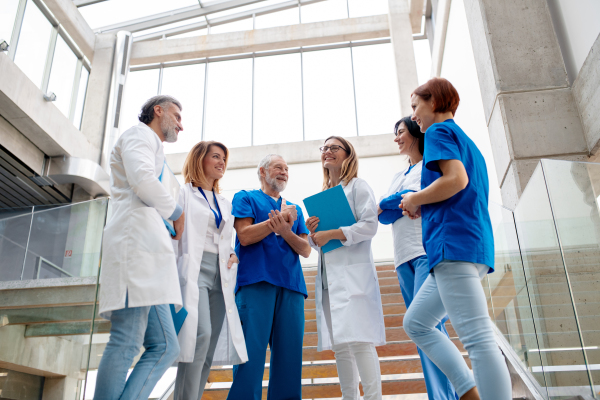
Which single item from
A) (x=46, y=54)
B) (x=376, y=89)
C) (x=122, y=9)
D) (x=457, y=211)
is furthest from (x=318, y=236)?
(x=122, y=9)

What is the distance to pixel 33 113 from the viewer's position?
8.22 metres

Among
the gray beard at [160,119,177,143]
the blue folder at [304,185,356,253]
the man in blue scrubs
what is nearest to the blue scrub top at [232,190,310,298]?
the man in blue scrubs

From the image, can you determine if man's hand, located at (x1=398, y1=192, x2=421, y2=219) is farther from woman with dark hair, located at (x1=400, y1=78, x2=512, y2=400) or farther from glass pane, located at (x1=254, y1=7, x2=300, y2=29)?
glass pane, located at (x1=254, y1=7, x2=300, y2=29)

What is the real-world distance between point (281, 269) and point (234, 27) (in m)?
12.1

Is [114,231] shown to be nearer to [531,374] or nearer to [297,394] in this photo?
[297,394]

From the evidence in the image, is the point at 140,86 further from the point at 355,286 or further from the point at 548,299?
the point at 548,299

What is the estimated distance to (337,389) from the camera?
335 centimetres

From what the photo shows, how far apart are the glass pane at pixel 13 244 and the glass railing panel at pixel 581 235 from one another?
12.3ft

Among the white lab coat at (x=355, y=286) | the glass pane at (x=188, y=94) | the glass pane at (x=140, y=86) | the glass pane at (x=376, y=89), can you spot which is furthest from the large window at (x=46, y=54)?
the white lab coat at (x=355, y=286)

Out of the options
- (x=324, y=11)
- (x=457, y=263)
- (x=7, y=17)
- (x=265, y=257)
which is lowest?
(x=457, y=263)

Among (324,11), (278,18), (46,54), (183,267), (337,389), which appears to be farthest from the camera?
(278,18)

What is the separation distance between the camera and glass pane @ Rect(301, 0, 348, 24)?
1315cm

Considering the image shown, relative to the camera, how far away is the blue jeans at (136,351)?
1897mm

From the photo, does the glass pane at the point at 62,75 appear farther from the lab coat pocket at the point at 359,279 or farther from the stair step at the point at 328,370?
the lab coat pocket at the point at 359,279
